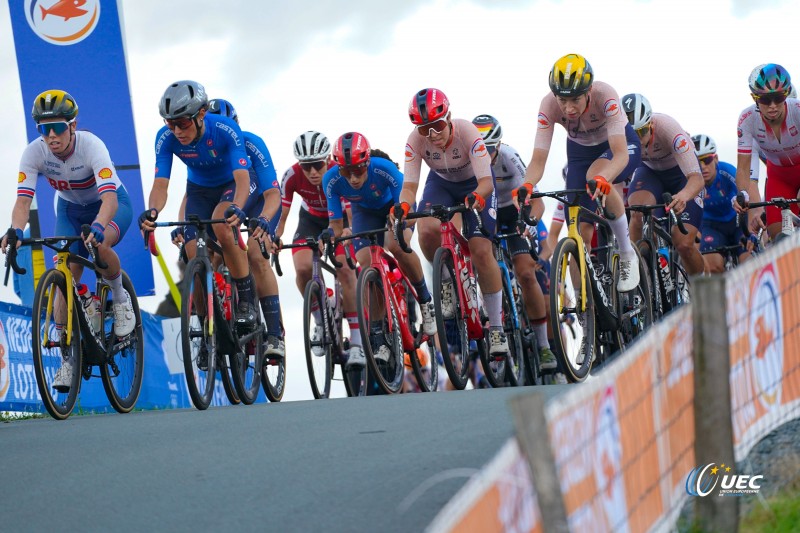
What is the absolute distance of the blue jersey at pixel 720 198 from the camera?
15.5m

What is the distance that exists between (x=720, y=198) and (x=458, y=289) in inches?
229

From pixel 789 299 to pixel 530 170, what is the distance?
5.32 m

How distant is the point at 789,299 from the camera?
555 centimetres

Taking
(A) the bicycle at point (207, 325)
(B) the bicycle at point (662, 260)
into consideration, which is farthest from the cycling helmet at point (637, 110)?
(A) the bicycle at point (207, 325)

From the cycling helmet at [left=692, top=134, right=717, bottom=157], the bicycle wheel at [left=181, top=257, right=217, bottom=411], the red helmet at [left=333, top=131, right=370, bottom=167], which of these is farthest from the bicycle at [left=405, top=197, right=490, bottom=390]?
the cycling helmet at [left=692, top=134, right=717, bottom=157]

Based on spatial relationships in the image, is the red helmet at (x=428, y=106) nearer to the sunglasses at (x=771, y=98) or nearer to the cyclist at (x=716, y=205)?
the sunglasses at (x=771, y=98)

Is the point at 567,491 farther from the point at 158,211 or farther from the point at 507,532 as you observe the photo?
the point at 158,211

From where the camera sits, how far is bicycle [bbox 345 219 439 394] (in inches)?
423

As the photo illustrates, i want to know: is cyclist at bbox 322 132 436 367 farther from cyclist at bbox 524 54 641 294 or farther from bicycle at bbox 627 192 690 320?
bicycle at bbox 627 192 690 320

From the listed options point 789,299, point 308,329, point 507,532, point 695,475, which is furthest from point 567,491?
point 308,329

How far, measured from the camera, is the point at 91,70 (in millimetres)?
16062

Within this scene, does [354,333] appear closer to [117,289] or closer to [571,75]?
[117,289]

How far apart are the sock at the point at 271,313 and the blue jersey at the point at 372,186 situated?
1.34 m

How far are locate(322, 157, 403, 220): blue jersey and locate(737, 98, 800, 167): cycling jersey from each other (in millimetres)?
3467
